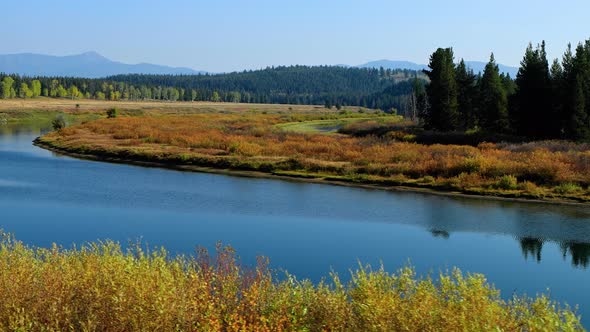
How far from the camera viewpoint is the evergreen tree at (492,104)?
270 feet

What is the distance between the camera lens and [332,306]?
1306 cm

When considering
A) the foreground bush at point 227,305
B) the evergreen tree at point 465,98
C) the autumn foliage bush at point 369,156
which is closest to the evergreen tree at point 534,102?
the autumn foliage bush at point 369,156

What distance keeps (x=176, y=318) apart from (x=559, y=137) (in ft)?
217

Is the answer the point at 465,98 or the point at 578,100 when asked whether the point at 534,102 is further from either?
the point at 465,98

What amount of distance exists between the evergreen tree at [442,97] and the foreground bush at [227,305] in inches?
2769

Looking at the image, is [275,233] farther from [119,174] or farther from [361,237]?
[119,174]

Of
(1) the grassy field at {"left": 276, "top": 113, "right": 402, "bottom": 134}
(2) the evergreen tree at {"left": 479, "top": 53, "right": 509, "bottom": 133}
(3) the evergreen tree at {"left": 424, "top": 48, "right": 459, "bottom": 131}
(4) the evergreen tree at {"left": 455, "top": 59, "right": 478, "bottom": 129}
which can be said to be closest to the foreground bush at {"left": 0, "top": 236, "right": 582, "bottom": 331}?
(3) the evergreen tree at {"left": 424, "top": 48, "right": 459, "bottom": 131}

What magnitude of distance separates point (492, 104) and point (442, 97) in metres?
7.37

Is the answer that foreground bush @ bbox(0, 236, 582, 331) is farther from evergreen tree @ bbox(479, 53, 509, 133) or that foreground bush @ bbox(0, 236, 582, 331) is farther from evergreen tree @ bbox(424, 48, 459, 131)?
evergreen tree @ bbox(479, 53, 509, 133)

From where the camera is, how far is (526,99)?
74062 millimetres

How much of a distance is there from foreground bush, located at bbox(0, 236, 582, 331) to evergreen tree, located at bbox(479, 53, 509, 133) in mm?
72605

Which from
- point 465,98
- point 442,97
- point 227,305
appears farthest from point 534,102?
point 227,305

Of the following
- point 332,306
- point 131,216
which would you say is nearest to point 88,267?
point 332,306

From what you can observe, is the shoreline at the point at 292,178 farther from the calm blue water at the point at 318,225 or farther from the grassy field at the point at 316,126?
the grassy field at the point at 316,126
